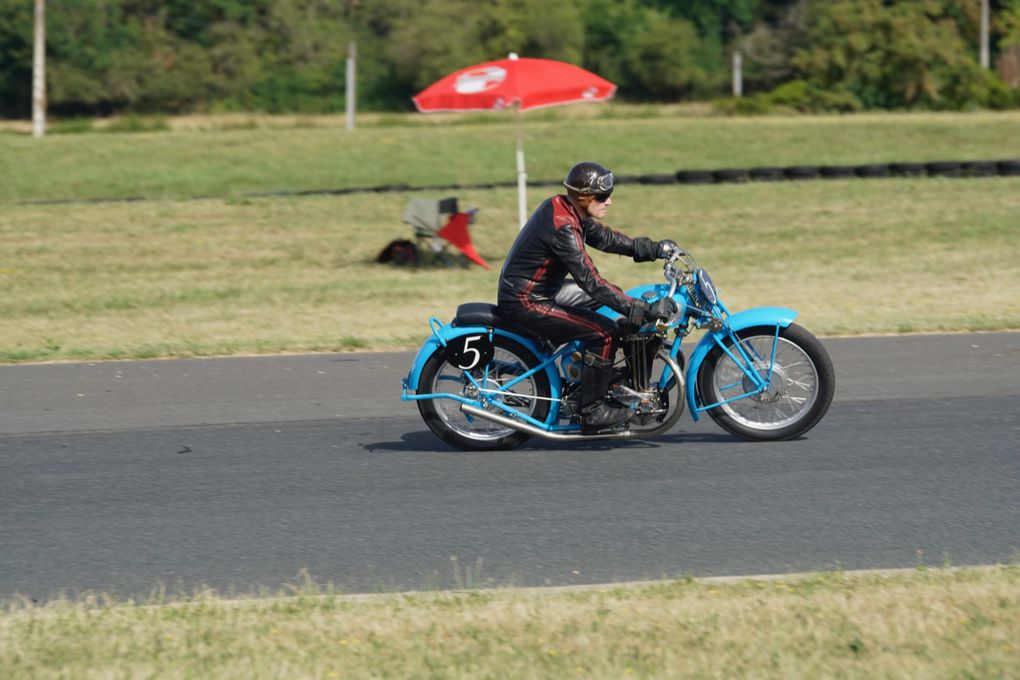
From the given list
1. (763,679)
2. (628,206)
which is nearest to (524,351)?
(763,679)

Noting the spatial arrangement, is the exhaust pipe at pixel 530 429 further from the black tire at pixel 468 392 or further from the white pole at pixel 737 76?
the white pole at pixel 737 76

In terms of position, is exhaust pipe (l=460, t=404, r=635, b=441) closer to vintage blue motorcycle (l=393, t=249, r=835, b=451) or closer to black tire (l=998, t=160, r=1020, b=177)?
vintage blue motorcycle (l=393, t=249, r=835, b=451)

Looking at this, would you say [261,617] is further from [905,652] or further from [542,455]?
[542,455]

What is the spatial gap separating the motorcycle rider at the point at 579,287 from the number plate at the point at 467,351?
0.71ft

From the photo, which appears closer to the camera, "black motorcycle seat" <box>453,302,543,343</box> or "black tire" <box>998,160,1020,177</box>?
"black motorcycle seat" <box>453,302,543,343</box>

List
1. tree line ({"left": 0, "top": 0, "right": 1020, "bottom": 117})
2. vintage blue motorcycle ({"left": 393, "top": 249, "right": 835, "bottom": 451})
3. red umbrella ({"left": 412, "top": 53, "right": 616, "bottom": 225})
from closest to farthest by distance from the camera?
vintage blue motorcycle ({"left": 393, "top": 249, "right": 835, "bottom": 451}) < red umbrella ({"left": 412, "top": 53, "right": 616, "bottom": 225}) < tree line ({"left": 0, "top": 0, "right": 1020, "bottom": 117})

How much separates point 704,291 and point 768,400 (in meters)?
0.74

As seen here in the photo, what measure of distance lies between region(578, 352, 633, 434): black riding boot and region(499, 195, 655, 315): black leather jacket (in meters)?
0.34

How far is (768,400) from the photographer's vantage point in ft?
27.3

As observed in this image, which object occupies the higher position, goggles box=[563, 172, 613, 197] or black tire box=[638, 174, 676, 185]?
goggles box=[563, 172, 613, 197]

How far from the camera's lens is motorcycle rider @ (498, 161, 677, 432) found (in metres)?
7.91

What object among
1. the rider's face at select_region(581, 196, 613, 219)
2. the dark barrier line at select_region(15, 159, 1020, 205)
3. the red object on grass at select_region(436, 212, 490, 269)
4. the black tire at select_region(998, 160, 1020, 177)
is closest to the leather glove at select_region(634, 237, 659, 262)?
the rider's face at select_region(581, 196, 613, 219)

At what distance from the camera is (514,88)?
55.1 ft

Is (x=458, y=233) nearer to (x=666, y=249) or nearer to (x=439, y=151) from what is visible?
(x=666, y=249)
